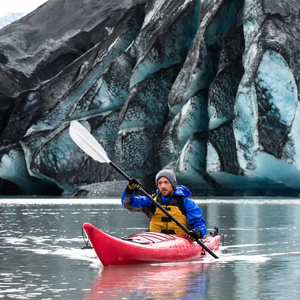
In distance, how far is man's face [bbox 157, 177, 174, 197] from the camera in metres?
7.62

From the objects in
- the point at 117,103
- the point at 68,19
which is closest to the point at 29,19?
the point at 68,19

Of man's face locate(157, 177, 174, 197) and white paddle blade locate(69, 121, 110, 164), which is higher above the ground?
white paddle blade locate(69, 121, 110, 164)

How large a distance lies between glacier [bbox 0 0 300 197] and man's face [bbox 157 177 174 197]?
19.1 metres

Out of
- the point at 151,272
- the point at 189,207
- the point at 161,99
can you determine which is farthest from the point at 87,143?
the point at 161,99

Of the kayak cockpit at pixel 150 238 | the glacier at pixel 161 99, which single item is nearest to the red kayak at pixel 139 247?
the kayak cockpit at pixel 150 238

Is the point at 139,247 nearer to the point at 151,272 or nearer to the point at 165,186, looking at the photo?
the point at 151,272

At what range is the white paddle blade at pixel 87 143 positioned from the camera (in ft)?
26.8

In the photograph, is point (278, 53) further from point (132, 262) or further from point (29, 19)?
point (29, 19)

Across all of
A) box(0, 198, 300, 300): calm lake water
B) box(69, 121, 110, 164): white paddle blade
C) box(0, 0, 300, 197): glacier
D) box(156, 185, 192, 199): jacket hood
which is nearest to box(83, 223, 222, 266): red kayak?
box(0, 198, 300, 300): calm lake water

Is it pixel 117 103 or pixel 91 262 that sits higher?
pixel 117 103

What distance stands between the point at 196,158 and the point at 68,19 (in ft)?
82.0

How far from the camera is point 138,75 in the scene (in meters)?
36.3

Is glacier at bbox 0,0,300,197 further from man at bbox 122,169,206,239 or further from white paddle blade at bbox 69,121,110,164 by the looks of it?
man at bbox 122,169,206,239

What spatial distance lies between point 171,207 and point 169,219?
16 cm
